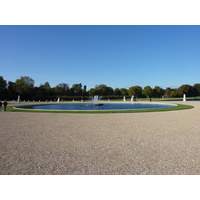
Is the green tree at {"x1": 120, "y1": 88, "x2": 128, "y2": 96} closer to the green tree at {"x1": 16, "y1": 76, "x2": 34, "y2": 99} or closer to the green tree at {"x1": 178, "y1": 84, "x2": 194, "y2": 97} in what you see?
the green tree at {"x1": 178, "y1": 84, "x2": 194, "y2": 97}

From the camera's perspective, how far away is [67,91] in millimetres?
76750

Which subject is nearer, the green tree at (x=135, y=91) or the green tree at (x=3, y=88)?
the green tree at (x=3, y=88)

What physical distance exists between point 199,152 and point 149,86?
75.8 meters

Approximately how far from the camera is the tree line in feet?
182

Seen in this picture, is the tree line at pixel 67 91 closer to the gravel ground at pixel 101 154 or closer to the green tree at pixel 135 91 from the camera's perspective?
the green tree at pixel 135 91

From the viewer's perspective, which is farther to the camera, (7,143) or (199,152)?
(7,143)

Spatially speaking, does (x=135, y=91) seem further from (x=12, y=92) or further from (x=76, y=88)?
(x=12, y=92)

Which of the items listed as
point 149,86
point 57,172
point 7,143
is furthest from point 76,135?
point 149,86

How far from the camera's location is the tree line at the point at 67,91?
182 ft

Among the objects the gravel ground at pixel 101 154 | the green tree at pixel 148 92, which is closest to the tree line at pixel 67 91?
the green tree at pixel 148 92

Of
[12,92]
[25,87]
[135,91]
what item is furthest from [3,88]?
[135,91]
